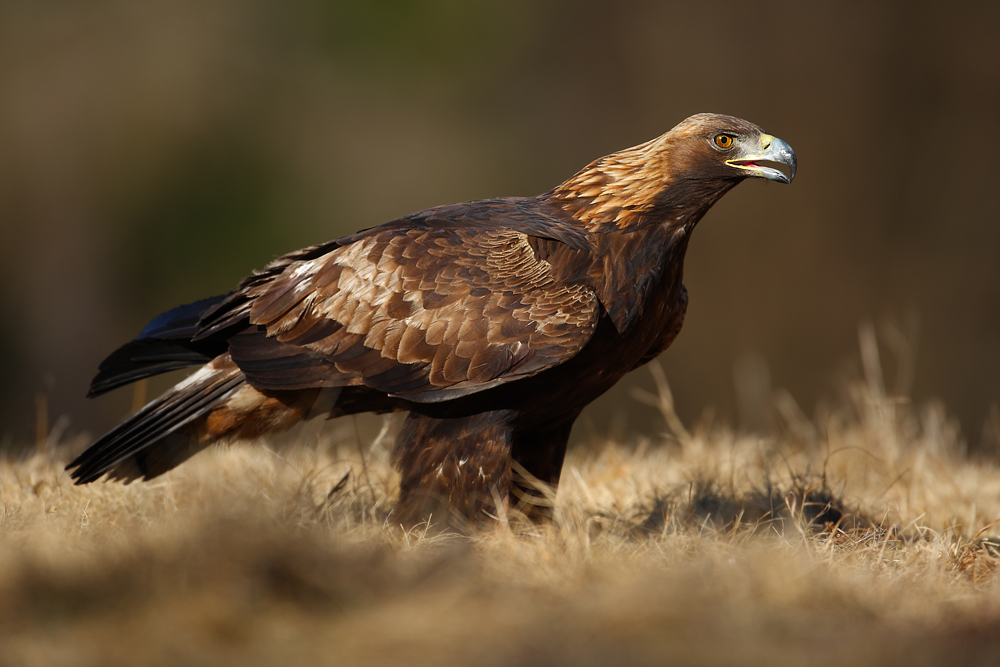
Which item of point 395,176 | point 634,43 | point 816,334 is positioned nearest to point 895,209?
point 816,334

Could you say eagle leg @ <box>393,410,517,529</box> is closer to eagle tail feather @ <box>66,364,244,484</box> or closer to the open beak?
eagle tail feather @ <box>66,364,244,484</box>

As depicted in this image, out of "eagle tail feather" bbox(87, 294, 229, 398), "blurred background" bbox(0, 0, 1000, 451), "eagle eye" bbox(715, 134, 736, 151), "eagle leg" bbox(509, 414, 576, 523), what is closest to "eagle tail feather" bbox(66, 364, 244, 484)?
"eagle tail feather" bbox(87, 294, 229, 398)

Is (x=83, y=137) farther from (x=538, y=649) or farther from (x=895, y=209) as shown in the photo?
(x=538, y=649)

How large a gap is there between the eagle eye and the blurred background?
3.02 meters

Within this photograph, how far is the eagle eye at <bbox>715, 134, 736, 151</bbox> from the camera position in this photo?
3.58 metres

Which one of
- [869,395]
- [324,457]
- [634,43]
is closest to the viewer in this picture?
[324,457]

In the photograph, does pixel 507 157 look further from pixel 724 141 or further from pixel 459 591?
pixel 459 591

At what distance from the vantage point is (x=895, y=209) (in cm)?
1159

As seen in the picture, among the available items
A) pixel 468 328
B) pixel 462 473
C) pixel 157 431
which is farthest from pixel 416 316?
pixel 157 431

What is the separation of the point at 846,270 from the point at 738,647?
34.0 ft

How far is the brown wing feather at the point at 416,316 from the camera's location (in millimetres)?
3221

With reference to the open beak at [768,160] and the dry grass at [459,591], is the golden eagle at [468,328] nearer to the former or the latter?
the open beak at [768,160]

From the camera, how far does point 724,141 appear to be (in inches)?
141

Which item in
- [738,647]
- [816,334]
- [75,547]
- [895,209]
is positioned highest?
[75,547]
